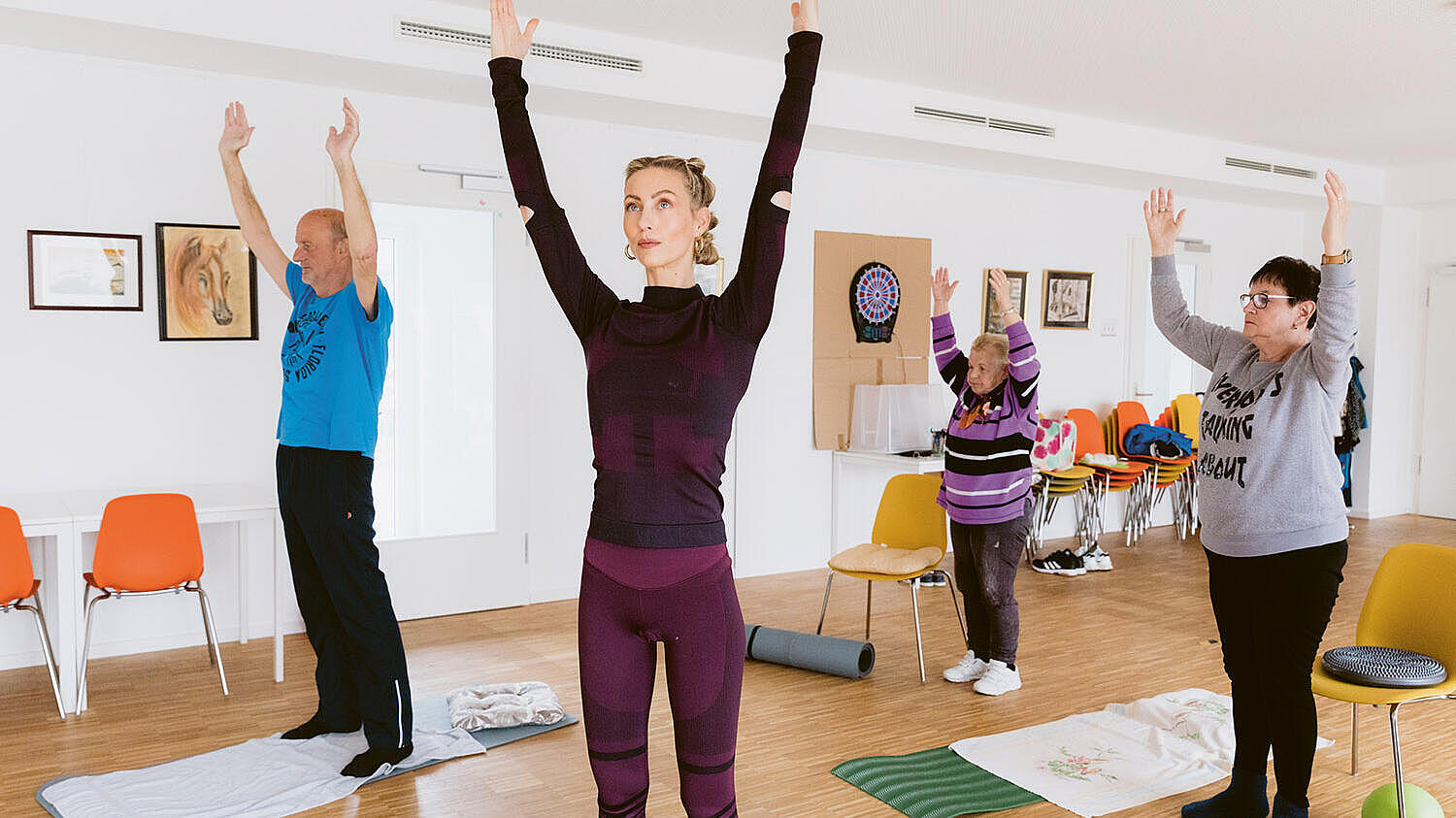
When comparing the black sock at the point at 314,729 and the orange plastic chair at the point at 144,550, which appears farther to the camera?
the orange plastic chair at the point at 144,550

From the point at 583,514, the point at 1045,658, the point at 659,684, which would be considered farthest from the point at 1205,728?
the point at 583,514

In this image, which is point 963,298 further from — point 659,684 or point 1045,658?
point 659,684

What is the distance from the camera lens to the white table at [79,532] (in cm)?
384

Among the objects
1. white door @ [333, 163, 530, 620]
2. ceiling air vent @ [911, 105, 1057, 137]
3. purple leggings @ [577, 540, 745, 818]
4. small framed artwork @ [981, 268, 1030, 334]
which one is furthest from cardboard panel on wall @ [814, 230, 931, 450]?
purple leggings @ [577, 540, 745, 818]

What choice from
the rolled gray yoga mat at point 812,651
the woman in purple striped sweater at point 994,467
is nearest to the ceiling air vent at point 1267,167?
the woman in purple striped sweater at point 994,467

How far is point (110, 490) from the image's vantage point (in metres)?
4.51

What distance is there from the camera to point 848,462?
6531 millimetres

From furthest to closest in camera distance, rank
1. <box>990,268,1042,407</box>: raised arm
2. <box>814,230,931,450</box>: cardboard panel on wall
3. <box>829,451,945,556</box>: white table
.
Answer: <box>814,230,931,450</box>: cardboard panel on wall < <box>829,451,945,556</box>: white table < <box>990,268,1042,407</box>: raised arm

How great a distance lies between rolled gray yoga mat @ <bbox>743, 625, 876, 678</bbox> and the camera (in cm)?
430

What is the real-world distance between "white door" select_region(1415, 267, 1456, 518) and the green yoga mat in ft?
24.2

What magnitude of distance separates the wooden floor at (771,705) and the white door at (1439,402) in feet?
12.7

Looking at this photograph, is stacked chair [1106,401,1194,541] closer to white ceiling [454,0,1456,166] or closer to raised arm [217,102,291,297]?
white ceiling [454,0,1456,166]

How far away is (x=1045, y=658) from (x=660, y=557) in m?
3.43

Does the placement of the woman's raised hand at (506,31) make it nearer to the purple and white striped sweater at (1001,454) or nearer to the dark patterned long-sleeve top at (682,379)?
the dark patterned long-sleeve top at (682,379)
